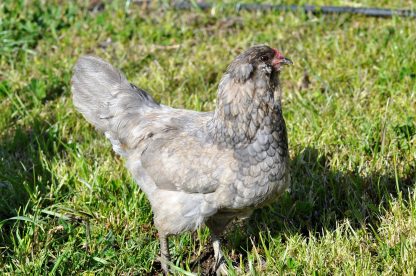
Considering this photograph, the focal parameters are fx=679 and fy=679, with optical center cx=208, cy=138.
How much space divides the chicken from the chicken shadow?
362 mm

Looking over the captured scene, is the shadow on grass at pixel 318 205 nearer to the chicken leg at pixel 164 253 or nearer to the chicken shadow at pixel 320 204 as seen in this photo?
the chicken shadow at pixel 320 204

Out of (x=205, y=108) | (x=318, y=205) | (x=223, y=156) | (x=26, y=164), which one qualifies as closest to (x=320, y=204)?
(x=318, y=205)

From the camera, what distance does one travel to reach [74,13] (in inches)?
273

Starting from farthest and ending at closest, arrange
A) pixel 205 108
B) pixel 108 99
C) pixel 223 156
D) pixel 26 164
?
1. pixel 205 108
2. pixel 26 164
3. pixel 108 99
4. pixel 223 156

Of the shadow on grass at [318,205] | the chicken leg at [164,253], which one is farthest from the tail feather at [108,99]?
the shadow on grass at [318,205]

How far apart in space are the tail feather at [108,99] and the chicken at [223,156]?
213 millimetres

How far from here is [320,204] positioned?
4.54 m

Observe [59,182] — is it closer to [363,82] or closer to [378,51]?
[363,82]

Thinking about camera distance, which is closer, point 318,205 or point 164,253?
point 164,253

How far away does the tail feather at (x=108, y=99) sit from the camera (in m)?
4.38

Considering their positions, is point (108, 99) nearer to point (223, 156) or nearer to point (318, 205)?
point (223, 156)

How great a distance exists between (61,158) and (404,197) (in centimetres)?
247

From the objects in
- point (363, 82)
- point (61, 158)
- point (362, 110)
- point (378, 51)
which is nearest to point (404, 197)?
point (362, 110)

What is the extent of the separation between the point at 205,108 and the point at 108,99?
3.94ft
